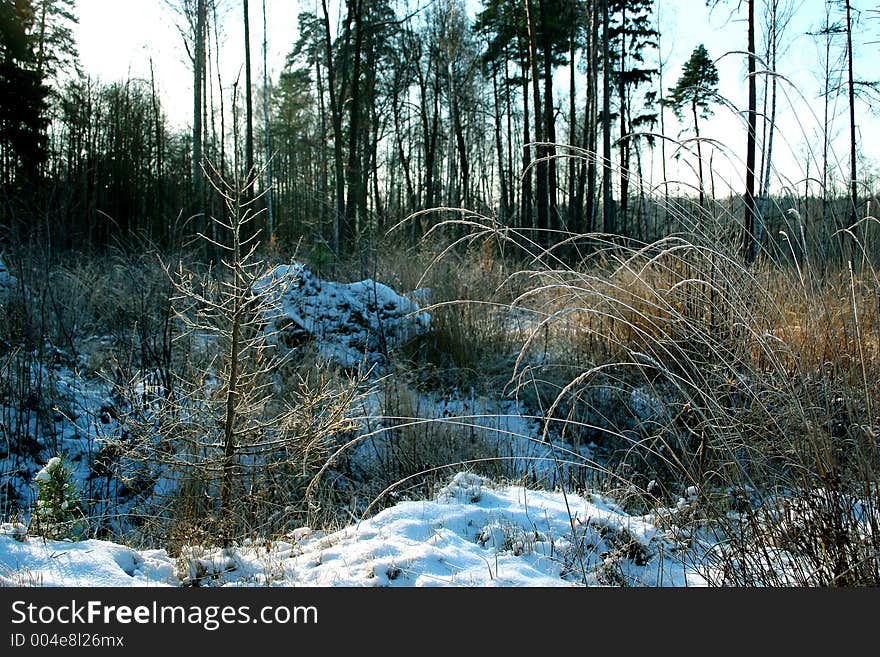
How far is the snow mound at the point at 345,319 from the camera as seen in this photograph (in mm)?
6684

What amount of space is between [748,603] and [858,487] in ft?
1.74

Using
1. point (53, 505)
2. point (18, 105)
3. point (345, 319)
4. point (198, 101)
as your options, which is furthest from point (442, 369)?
point (18, 105)

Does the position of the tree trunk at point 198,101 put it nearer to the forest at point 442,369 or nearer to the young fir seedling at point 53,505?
the forest at point 442,369

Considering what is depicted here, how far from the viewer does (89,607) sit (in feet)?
5.02

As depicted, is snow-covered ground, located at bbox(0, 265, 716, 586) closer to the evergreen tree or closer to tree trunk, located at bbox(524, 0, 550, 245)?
tree trunk, located at bbox(524, 0, 550, 245)

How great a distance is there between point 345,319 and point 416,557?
17.4ft

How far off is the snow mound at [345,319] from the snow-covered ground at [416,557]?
4.15 m

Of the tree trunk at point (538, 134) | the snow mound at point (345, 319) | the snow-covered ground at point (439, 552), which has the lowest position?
the snow-covered ground at point (439, 552)

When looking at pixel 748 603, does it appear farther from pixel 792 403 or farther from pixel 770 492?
pixel 792 403

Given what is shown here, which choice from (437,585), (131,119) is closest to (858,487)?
(437,585)

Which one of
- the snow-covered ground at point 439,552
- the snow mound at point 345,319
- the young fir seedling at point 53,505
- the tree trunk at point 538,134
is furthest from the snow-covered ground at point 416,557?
the tree trunk at point 538,134

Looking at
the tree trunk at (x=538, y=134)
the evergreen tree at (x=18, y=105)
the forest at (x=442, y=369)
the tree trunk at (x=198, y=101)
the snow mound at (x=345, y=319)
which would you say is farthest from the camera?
the tree trunk at (x=538, y=134)

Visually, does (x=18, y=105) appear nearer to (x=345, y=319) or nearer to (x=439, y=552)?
(x=345, y=319)

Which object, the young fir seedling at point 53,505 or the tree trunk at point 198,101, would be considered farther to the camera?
the tree trunk at point 198,101
